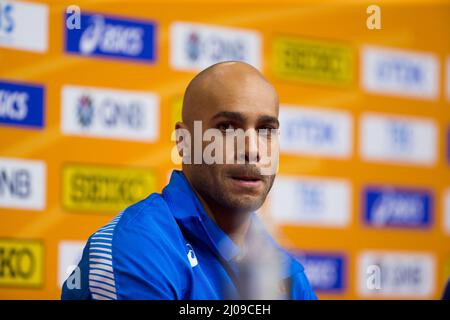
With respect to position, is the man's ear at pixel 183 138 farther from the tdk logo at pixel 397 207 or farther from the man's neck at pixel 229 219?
the tdk logo at pixel 397 207

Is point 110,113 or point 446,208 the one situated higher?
point 110,113

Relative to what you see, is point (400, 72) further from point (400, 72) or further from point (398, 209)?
point (398, 209)

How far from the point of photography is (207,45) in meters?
2.57

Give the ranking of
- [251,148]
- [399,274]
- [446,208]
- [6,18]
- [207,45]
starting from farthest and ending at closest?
[446,208], [399,274], [207,45], [6,18], [251,148]

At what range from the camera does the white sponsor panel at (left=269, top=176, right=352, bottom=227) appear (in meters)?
2.68

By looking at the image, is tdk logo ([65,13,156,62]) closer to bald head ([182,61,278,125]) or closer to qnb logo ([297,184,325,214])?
qnb logo ([297,184,325,214])

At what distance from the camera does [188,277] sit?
1207mm

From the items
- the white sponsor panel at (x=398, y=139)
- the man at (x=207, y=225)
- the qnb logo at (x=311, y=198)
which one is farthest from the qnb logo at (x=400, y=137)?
the man at (x=207, y=225)

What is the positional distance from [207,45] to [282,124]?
36cm

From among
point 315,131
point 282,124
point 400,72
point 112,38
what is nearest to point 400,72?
point 400,72

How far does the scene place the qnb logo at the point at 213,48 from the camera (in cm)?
255

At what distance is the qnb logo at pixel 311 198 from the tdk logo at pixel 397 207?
20cm

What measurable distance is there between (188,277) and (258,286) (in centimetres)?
11

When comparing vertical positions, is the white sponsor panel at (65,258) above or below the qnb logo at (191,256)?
below
